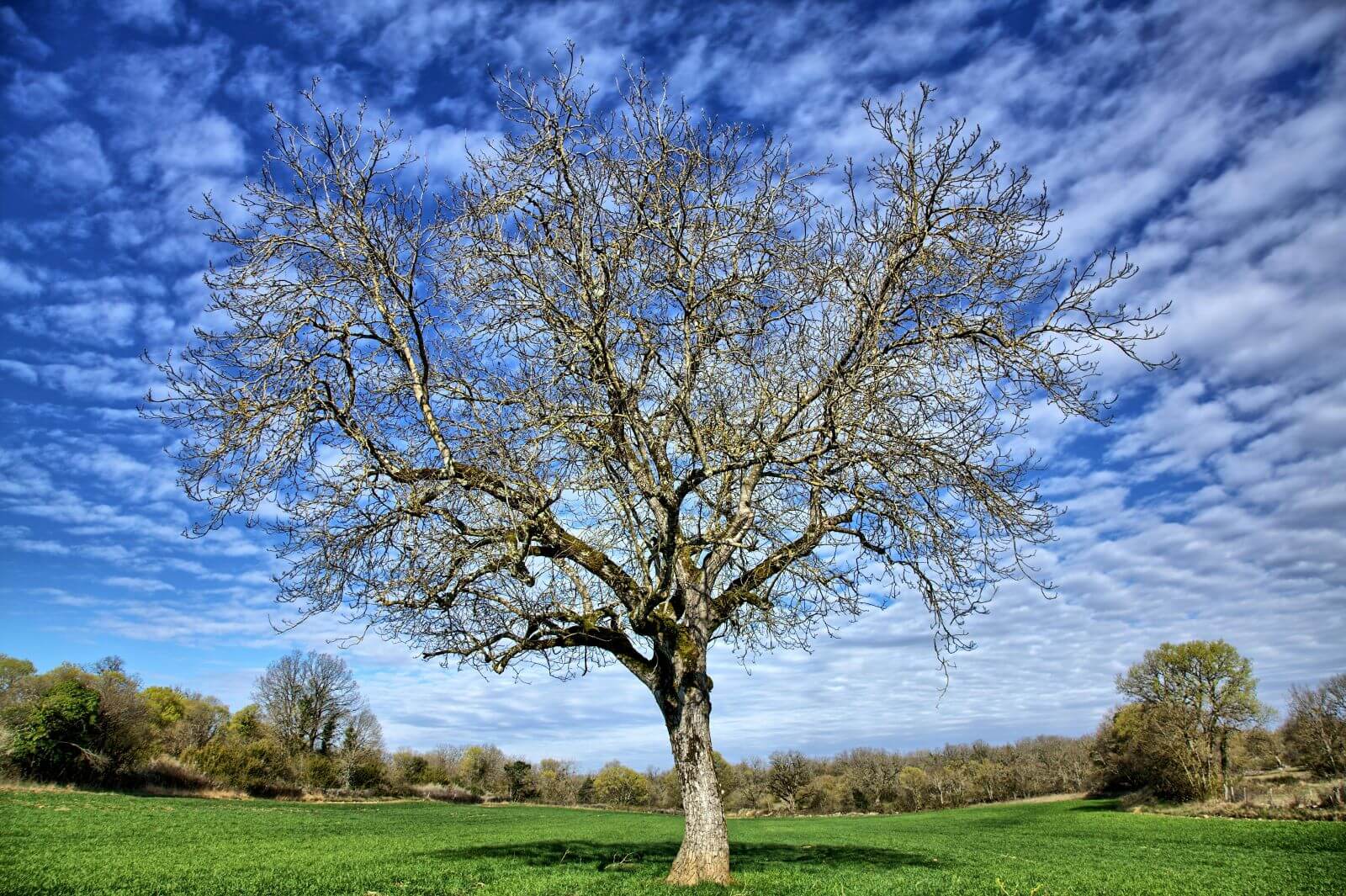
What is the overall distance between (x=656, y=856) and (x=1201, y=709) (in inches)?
1912

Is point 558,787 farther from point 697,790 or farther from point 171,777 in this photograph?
point 697,790

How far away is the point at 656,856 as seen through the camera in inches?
609

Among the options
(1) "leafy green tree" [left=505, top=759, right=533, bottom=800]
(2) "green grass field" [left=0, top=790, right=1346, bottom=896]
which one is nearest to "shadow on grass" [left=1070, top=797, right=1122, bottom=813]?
(2) "green grass field" [left=0, top=790, right=1346, bottom=896]

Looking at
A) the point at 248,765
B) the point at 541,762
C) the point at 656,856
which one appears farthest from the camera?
the point at 541,762

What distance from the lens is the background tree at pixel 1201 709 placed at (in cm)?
4494

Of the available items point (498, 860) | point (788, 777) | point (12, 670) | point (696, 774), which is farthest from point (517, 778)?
point (696, 774)

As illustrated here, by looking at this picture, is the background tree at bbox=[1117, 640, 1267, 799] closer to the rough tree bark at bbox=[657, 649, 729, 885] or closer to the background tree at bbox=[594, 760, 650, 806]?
the rough tree bark at bbox=[657, 649, 729, 885]

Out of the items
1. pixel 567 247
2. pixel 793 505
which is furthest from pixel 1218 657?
pixel 567 247

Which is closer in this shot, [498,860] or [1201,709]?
[498,860]

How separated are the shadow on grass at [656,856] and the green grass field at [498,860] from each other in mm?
64

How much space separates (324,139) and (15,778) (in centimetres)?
3669

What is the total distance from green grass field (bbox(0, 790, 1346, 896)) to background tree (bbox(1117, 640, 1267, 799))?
17304mm

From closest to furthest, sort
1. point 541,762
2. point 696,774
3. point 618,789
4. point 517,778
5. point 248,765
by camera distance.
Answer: point 696,774 < point 248,765 < point 517,778 < point 618,789 < point 541,762

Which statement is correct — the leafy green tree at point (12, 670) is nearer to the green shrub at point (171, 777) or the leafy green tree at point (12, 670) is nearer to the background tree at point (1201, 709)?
the green shrub at point (171, 777)
